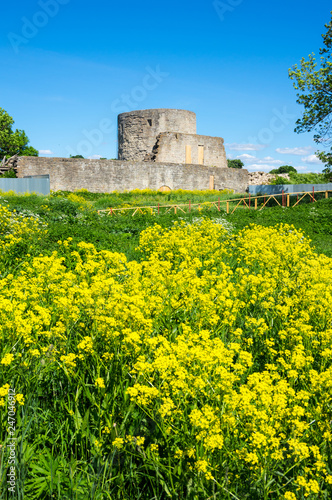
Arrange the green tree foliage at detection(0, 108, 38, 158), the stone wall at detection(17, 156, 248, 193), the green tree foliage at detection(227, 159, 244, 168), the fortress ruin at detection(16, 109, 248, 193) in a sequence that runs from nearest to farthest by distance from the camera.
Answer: the stone wall at detection(17, 156, 248, 193) → the fortress ruin at detection(16, 109, 248, 193) → the green tree foliage at detection(0, 108, 38, 158) → the green tree foliage at detection(227, 159, 244, 168)

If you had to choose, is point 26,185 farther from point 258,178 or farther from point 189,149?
point 258,178

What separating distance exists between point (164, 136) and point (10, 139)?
1803 cm

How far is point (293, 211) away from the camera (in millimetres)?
17016

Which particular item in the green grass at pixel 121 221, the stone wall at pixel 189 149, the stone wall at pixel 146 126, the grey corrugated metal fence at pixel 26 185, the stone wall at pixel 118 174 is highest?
the stone wall at pixel 146 126

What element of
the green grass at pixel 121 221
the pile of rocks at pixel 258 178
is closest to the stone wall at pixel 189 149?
the pile of rocks at pixel 258 178

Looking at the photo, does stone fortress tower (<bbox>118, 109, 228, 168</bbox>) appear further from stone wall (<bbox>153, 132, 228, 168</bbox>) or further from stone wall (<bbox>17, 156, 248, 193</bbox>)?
stone wall (<bbox>17, 156, 248, 193</bbox>)

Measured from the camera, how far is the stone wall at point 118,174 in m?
24.4

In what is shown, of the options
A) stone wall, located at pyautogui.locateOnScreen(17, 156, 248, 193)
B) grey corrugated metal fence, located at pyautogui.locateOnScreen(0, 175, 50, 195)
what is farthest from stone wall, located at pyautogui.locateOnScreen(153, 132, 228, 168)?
grey corrugated metal fence, located at pyautogui.locateOnScreen(0, 175, 50, 195)

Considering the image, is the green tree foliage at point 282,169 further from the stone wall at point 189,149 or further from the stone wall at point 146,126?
the stone wall at point 146,126

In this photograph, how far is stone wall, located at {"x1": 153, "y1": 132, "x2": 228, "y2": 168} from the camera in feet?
110

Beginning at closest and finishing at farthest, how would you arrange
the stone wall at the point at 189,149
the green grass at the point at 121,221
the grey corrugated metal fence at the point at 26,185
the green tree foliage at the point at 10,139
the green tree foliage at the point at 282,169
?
the green grass at the point at 121,221 < the grey corrugated metal fence at the point at 26,185 < the stone wall at the point at 189,149 < the green tree foliage at the point at 10,139 < the green tree foliage at the point at 282,169

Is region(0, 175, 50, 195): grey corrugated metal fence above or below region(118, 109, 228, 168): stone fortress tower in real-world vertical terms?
below

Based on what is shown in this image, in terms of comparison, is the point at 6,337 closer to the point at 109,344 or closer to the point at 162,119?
the point at 109,344

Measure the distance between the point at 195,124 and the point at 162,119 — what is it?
12.5 ft
